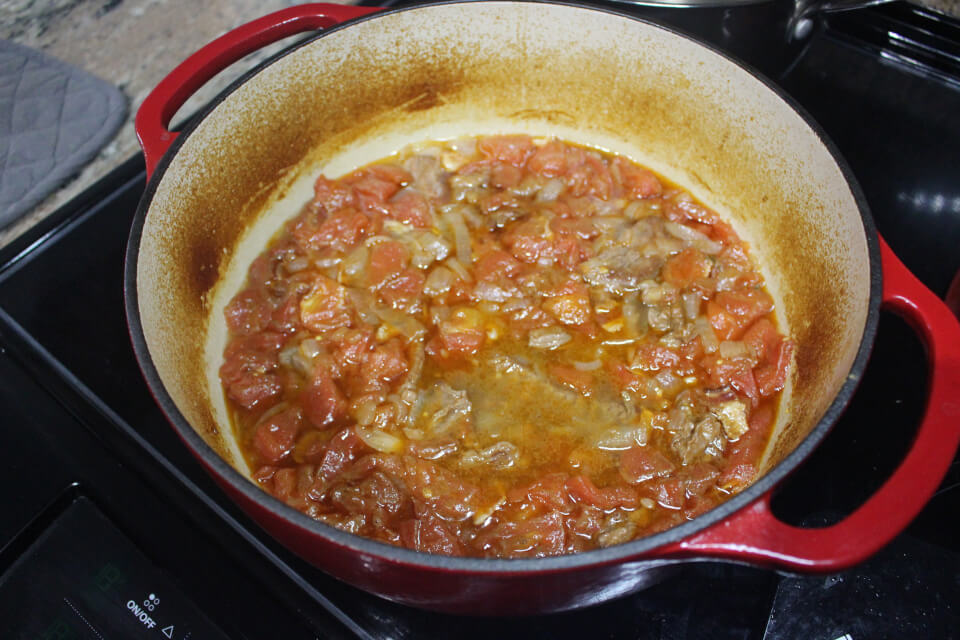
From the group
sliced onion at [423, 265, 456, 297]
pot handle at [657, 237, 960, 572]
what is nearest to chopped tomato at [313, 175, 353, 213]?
sliced onion at [423, 265, 456, 297]

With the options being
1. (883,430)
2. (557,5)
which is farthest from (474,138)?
(883,430)

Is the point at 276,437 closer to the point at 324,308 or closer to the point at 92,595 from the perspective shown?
the point at 324,308

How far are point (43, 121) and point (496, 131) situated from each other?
2011 mm

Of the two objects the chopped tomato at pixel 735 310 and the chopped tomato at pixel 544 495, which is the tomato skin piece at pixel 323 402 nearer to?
the chopped tomato at pixel 544 495

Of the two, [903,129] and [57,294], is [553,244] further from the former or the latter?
[57,294]

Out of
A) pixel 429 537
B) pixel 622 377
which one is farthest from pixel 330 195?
pixel 429 537

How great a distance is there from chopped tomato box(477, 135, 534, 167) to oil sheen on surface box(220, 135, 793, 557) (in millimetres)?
58

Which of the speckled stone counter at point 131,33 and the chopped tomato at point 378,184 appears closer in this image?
the chopped tomato at point 378,184

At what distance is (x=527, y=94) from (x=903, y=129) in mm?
1560

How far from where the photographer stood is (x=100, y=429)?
2.21 m

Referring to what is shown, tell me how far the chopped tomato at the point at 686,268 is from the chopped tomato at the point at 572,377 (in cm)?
54

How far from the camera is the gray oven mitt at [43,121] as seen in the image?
9.77 feet

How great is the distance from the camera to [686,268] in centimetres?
268

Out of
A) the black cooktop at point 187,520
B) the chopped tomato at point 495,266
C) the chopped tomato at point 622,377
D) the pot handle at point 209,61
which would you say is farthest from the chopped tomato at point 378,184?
the chopped tomato at point 622,377
